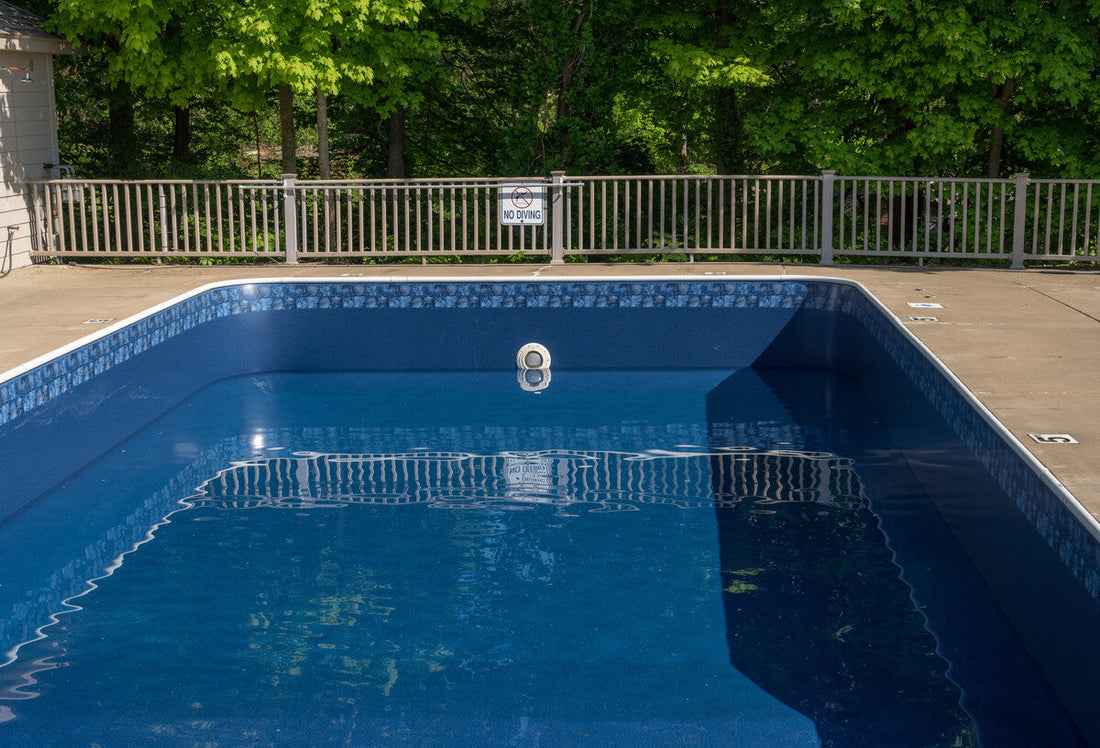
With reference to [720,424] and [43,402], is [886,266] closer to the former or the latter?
[720,424]

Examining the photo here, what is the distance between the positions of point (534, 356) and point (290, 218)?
3.14 metres

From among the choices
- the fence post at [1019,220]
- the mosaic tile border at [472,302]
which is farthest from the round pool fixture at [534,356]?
the fence post at [1019,220]

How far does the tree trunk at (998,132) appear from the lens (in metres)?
13.4

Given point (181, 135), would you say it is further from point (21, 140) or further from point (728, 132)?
point (728, 132)

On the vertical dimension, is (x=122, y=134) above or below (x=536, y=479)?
above

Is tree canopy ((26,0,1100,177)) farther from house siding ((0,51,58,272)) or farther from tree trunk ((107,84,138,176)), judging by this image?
house siding ((0,51,58,272))

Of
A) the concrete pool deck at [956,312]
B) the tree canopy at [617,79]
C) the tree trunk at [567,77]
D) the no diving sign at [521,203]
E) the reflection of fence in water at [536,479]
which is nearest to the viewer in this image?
the concrete pool deck at [956,312]

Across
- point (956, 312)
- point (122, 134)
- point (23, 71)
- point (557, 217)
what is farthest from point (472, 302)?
point (122, 134)

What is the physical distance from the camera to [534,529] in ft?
20.6

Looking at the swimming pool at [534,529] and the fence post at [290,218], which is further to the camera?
the fence post at [290,218]

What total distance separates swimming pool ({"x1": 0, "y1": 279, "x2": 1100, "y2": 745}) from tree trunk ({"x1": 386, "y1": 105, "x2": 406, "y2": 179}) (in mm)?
6524

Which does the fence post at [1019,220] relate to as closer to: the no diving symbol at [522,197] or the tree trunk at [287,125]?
the no diving symbol at [522,197]

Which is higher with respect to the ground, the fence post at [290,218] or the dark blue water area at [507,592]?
the fence post at [290,218]

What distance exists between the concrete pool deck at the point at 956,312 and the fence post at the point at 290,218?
0.63ft
